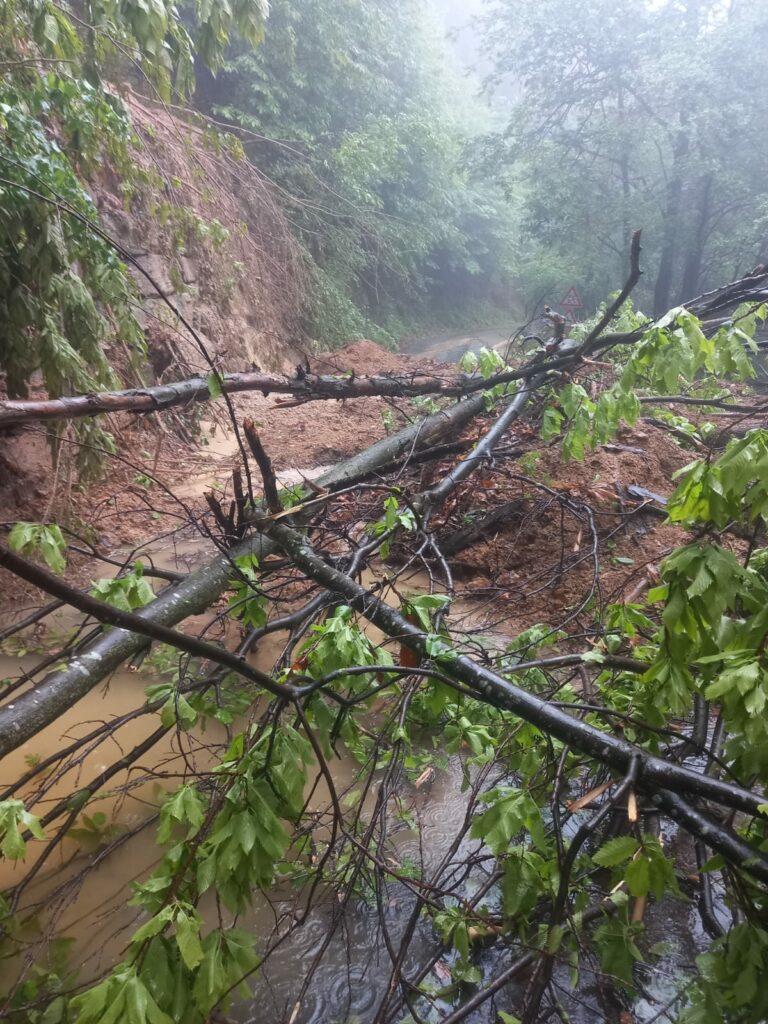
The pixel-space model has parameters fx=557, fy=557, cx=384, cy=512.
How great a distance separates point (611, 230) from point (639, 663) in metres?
13.4

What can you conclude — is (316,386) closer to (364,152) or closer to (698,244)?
(698,244)

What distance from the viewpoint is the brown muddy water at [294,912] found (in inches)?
67.2

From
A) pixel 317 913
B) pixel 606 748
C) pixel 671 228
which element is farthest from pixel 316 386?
pixel 671 228

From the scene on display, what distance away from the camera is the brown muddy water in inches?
67.2

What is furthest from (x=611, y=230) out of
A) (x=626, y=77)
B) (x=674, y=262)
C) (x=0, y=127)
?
(x=0, y=127)

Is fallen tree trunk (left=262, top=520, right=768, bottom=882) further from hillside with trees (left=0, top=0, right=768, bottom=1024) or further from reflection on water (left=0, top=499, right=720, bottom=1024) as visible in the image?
reflection on water (left=0, top=499, right=720, bottom=1024)

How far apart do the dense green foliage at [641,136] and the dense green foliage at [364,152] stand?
254 cm

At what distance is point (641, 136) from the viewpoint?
453 inches

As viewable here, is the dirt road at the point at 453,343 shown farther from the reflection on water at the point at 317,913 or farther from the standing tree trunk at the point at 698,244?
the reflection on water at the point at 317,913

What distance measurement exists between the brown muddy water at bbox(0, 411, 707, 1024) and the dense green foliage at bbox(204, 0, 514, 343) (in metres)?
8.33

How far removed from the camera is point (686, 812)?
1084mm

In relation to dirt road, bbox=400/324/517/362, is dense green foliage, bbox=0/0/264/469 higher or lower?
higher

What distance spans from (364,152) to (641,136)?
5.87 metres

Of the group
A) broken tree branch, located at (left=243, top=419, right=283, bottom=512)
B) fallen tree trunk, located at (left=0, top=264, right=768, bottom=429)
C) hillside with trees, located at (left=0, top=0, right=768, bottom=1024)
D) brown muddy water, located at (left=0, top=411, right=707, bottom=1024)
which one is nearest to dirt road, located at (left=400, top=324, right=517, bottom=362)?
hillside with trees, located at (left=0, top=0, right=768, bottom=1024)
